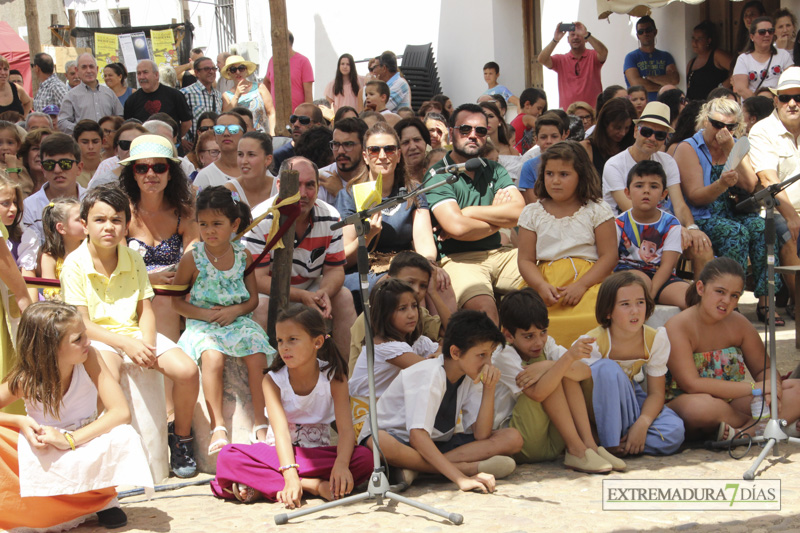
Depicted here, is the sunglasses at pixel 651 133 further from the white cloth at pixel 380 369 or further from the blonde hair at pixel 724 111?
the white cloth at pixel 380 369

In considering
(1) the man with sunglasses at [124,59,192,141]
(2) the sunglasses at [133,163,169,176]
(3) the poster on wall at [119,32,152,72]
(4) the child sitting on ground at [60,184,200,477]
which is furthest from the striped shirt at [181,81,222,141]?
(3) the poster on wall at [119,32,152,72]

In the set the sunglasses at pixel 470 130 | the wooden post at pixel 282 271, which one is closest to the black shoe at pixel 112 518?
the wooden post at pixel 282 271

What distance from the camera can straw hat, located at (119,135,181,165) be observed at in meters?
5.17

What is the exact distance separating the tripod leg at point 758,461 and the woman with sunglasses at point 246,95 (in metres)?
7.22

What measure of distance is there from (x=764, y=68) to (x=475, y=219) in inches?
180

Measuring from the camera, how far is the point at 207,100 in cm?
1051

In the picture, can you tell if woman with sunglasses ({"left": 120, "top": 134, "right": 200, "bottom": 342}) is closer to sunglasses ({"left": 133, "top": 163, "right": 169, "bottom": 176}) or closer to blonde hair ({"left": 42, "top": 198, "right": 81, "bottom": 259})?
sunglasses ({"left": 133, "top": 163, "right": 169, "bottom": 176})

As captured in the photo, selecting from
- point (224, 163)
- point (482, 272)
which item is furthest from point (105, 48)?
point (482, 272)

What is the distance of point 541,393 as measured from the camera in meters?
4.39

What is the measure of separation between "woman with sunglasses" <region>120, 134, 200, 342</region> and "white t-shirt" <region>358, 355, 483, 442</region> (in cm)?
148

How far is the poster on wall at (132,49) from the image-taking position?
2012 cm

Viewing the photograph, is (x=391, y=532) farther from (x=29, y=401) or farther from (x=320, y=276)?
(x=320, y=276)

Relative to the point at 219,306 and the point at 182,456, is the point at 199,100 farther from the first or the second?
the point at 182,456

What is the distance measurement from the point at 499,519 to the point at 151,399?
1.86 meters
